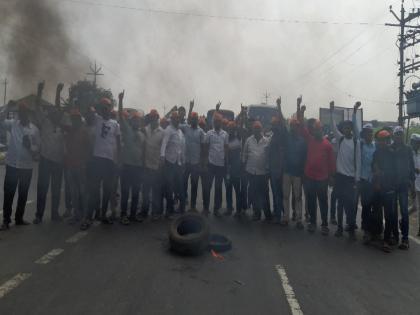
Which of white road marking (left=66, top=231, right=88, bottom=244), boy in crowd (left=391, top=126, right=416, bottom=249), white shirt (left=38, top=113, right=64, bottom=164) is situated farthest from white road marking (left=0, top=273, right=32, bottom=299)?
boy in crowd (left=391, top=126, right=416, bottom=249)

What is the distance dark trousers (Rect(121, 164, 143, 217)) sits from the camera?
289 inches

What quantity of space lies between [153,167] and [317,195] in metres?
3.20

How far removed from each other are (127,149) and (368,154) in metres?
4.53

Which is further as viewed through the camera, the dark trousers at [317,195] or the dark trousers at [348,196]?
the dark trousers at [317,195]

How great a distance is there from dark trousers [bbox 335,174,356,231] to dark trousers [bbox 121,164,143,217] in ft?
12.4

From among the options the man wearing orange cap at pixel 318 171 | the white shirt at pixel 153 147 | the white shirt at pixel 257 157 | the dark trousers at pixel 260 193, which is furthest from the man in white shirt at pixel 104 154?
the man wearing orange cap at pixel 318 171

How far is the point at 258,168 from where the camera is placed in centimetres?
802

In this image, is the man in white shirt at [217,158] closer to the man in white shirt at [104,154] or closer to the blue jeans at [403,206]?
the man in white shirt at [104,154]

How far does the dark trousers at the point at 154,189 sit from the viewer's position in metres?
7.69

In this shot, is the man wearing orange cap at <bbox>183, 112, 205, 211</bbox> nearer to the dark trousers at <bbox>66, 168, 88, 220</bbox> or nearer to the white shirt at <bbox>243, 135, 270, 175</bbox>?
the white shirt at <bbox>243, 135, 270, 175</bbox>

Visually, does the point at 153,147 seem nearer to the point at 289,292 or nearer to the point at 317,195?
the point at 317,195

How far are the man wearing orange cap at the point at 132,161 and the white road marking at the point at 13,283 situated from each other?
2.97 metres

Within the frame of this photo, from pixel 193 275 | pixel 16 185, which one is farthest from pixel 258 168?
pixel 16 185

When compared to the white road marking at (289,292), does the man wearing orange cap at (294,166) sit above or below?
above
